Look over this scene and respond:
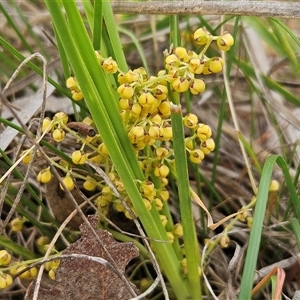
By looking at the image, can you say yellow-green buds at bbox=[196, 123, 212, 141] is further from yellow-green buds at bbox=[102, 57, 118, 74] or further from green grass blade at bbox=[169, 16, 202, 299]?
yellow-green buds at bbox=[102, 57, 118, 74]

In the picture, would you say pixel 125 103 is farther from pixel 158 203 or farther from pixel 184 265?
pixel 184 265

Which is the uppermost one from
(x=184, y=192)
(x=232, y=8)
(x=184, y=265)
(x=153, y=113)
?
(x=232, y=8)

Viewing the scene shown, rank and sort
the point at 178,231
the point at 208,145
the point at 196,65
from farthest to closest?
the point at 178,231 → the point at 208,145 → the point at 196,65

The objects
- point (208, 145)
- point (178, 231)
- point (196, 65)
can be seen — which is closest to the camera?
point (196, 65)

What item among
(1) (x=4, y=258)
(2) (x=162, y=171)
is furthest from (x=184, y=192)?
(1) (x=4, y=258)

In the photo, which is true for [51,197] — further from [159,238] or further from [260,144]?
[260,144]

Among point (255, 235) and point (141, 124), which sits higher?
point (141, 124)

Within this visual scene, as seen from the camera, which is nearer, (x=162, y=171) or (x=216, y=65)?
(x=216, y=65)

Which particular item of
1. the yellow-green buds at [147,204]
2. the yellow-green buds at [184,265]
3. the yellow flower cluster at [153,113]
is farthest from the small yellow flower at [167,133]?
the yellow-green buds at [184,265]
